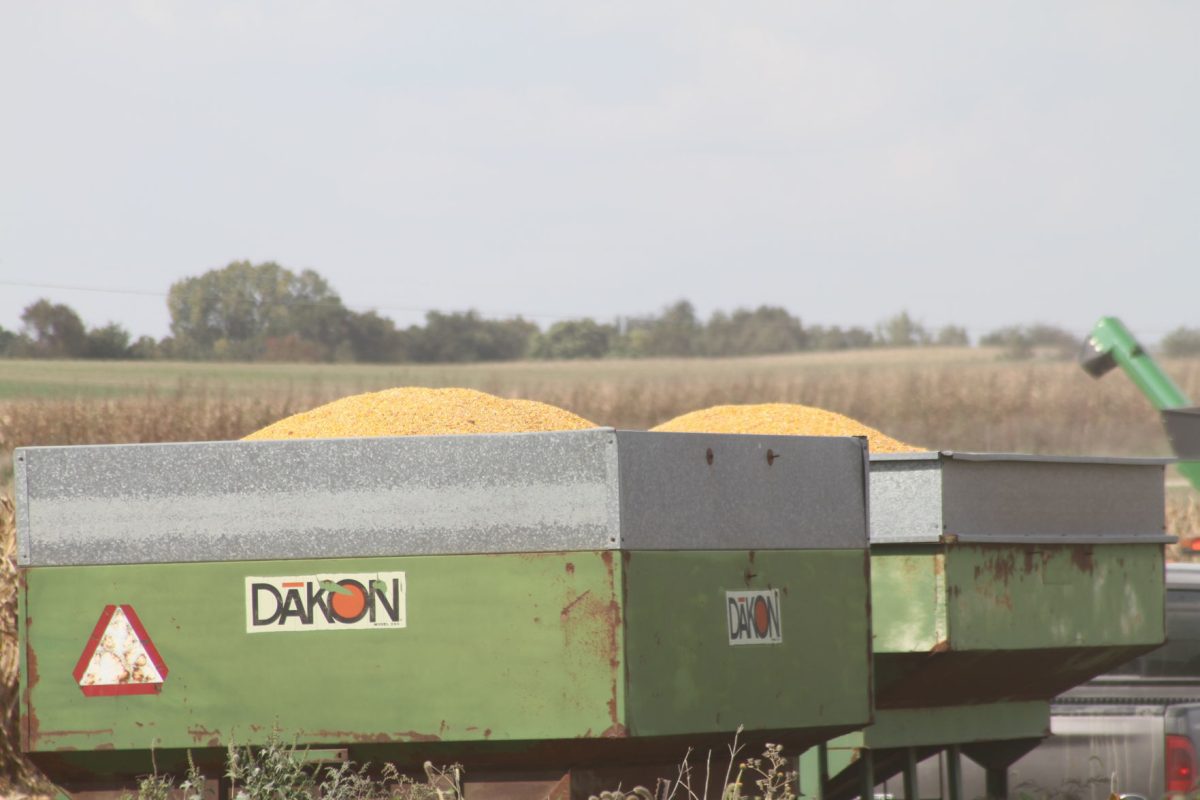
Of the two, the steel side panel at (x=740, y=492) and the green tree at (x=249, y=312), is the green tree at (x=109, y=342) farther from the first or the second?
the steel side panel at (x=740, y=492)

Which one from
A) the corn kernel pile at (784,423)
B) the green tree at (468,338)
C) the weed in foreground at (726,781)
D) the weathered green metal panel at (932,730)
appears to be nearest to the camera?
the weed in foreground at (726,781)

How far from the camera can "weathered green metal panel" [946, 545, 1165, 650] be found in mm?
5680

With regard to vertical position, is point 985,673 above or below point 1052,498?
below

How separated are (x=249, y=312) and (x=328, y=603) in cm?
2086

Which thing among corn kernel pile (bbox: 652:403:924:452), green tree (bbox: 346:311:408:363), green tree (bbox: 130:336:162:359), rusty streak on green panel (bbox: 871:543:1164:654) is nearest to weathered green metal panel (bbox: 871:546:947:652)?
rusty streak on green panel (bbox: 871:543:1164:654)

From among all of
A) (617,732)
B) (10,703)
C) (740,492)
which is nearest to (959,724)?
(740,492)

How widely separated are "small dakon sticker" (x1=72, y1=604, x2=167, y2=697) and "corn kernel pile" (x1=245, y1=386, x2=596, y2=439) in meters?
1.26

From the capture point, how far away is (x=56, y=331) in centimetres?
1970

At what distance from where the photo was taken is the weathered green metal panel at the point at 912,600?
5.55m

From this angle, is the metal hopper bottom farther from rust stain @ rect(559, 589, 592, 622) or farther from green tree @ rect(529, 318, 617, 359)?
green tree @ rect(529, 318, 617, 359)

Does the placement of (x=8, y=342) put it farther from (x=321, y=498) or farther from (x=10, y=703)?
(x=321, y=498)

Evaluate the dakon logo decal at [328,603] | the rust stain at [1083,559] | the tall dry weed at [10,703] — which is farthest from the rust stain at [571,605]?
the tall dry weed at [10,703]

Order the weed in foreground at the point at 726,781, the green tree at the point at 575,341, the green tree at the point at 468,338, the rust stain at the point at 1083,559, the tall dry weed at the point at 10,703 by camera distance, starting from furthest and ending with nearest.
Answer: the green tree at the point at 575,341, the green tree at the point at 468,338, the tall dry weed at the point at 10,703, the rust stain at the point at 1083,559, the weed in foreground at the point at 726,781

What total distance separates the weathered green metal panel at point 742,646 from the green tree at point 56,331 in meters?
16.0
